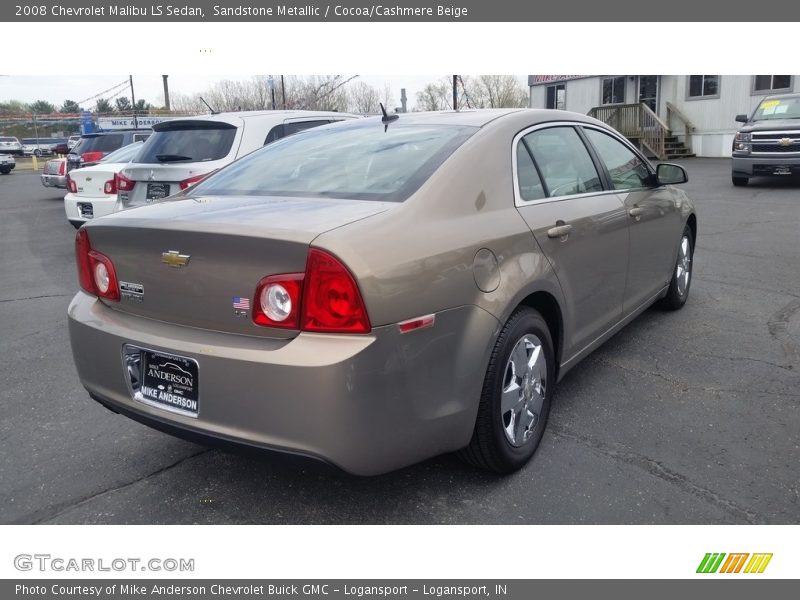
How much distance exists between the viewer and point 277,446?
2.39 m

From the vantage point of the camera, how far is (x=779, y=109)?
47.1ft

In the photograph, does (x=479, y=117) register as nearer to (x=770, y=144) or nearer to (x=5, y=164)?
(x=770, y=144)

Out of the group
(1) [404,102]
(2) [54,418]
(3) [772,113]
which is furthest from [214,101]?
(2) [54,418]

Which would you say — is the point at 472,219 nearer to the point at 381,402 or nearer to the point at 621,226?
the point at 381,402

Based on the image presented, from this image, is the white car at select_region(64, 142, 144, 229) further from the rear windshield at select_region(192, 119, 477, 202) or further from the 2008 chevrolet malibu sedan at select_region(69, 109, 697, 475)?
the 2008 chevrolet malibu sedan at select_region(69, 109, 697, 475)

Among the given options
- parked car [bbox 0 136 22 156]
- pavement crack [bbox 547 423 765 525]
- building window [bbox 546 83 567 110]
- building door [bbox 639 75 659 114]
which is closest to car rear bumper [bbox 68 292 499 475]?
pavement crack [bbox 547 423 765 525]

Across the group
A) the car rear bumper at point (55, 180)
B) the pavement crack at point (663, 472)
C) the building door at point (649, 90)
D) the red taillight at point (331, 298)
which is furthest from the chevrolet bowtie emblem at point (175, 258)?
the building door at point (649, 90)

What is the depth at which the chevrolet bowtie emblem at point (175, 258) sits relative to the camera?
2564 millimetres

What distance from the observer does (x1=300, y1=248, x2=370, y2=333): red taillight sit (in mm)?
2287

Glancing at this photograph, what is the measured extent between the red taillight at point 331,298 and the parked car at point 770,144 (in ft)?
44.9

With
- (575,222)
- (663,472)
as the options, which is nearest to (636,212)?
(575,222)

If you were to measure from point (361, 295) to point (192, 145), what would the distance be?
5.33 metres

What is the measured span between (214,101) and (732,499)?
56.3 m

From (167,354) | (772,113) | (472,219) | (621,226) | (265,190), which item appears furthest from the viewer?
(772,113)
